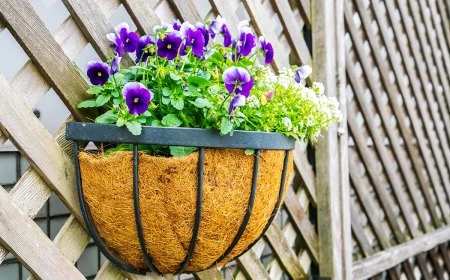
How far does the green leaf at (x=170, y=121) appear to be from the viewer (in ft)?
3.57

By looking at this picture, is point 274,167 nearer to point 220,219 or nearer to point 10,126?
point 220,219

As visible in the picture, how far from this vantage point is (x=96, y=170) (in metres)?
1.08

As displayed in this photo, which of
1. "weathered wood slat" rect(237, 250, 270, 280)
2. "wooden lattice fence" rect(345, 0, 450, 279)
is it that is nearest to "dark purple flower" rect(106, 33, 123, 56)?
"weathered wood slat" rect(237, 250, 270, 280)

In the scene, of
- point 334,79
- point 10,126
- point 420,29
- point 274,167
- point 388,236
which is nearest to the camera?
point 10,126

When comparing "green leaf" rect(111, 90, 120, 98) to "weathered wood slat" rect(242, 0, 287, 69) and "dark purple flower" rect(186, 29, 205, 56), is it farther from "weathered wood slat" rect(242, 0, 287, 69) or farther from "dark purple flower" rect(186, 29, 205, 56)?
"weathered wood slat" rect(242, 0, 287, 69)

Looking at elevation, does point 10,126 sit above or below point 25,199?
above

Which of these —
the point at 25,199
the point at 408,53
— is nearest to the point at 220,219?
the point at 25,199

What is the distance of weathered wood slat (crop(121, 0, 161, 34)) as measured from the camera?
4.35ft

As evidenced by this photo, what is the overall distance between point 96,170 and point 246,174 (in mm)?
293

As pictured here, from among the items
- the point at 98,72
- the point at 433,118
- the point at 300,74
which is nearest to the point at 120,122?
the point at 98,72

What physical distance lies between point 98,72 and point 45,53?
0.43ft

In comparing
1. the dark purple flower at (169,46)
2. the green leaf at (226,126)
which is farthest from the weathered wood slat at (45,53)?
the green leaf at (226,126)

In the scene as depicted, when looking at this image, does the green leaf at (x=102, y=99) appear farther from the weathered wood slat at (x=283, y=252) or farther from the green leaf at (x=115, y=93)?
the weathered wood slat at (x=283, y=252)

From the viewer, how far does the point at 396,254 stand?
256 cm
